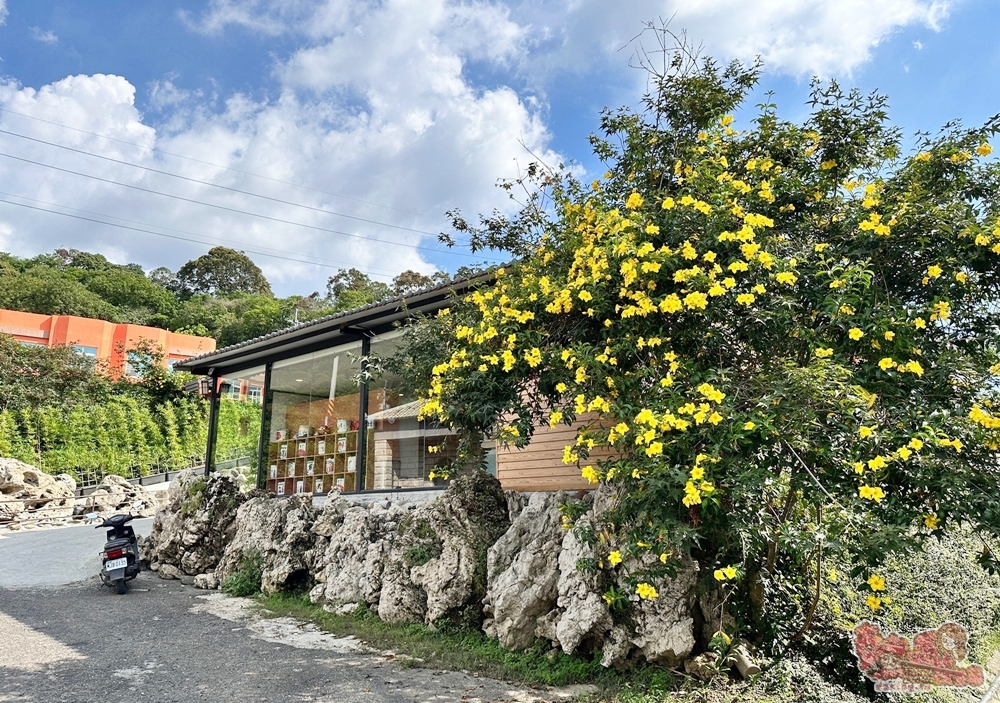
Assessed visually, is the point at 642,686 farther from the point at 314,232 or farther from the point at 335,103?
the point at 314,232

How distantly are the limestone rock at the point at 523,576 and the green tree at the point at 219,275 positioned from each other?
5337 centimetres

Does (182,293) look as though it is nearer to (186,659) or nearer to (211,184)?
(211,184)

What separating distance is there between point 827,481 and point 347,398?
25.2ft

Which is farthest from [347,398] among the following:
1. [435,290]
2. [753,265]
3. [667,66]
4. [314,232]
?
[314,232]

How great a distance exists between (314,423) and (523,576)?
635 cm

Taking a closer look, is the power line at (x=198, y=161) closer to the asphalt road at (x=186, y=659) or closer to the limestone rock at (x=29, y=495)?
the limestone rock at (x=29, y=495)

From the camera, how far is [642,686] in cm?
448

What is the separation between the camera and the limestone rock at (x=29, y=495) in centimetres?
1559

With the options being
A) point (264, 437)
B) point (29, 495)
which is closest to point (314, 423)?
point (264, 437)

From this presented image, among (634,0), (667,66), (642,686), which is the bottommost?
(642,686)

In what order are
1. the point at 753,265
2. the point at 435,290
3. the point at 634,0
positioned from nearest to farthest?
1. the point at 753,265
2. the point at 634,0
3. the point at 435,290

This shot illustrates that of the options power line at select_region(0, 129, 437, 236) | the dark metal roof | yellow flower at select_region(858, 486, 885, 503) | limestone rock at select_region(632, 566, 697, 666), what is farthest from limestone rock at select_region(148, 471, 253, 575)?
power line at select_region(0, 129, 437, 236)

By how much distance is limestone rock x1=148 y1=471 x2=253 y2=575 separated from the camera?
9227 millimetres

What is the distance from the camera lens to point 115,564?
798 centimetres
